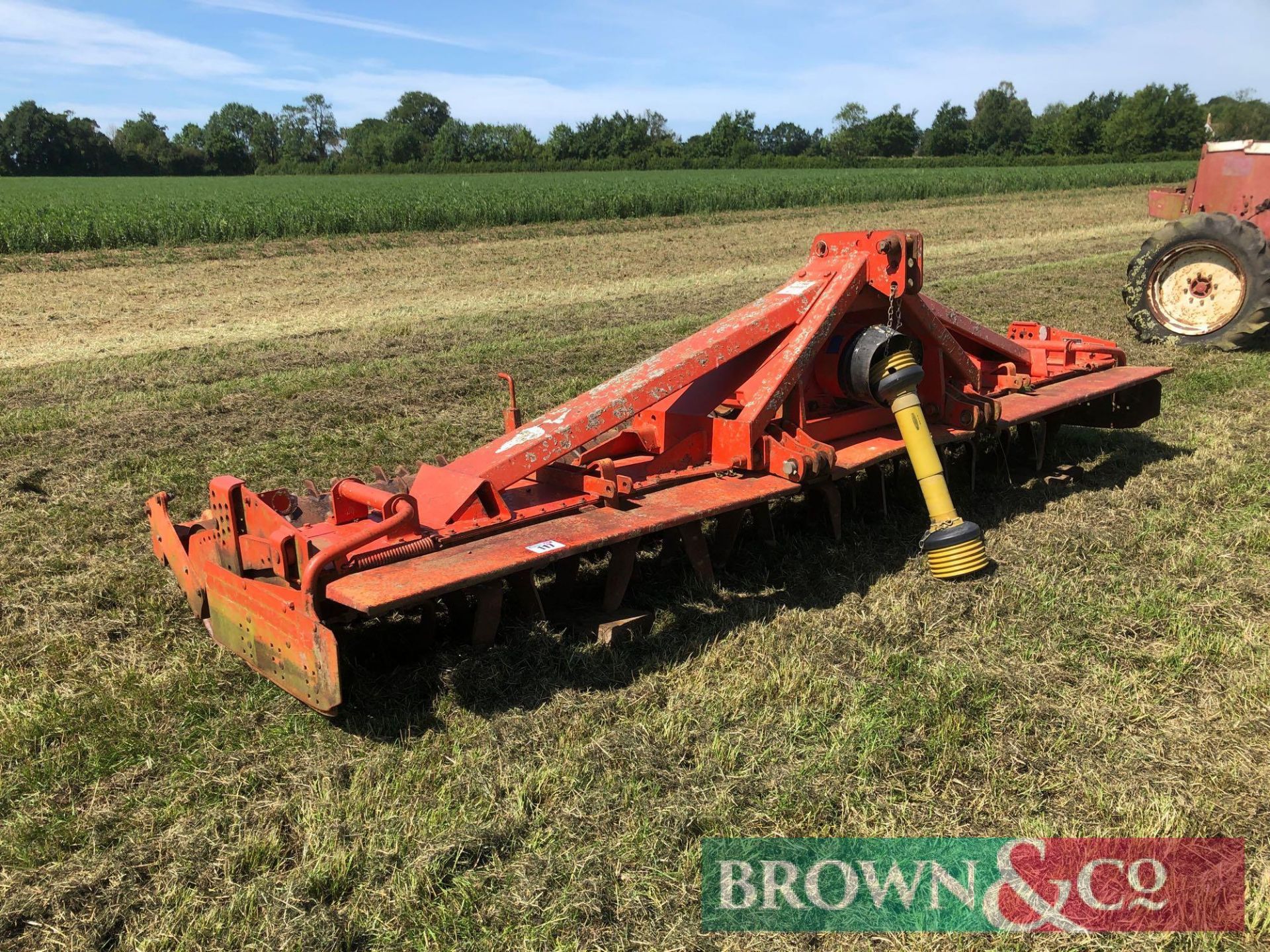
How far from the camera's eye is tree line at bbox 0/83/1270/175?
61.8 meters

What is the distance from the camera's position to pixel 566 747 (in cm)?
303

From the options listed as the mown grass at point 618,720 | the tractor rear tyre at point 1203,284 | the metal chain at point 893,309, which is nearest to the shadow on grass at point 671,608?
the mown grass at point 618,720

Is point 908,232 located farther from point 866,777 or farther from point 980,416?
point 866,777

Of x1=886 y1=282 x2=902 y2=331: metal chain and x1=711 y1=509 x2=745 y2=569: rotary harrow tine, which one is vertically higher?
x1=886 y1=282 x2=902 y2=331: metal chain

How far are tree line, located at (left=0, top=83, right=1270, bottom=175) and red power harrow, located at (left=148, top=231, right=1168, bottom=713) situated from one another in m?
56.1

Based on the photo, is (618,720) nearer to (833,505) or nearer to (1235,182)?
(833,505)

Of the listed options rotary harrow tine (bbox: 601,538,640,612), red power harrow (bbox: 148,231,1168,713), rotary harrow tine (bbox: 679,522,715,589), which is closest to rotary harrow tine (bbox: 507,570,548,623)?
red power harrow (bbox: 148,231,1168,713)

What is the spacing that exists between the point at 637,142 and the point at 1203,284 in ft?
207

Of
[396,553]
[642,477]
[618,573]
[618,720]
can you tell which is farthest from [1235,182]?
[396,553]

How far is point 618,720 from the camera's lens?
126 inches

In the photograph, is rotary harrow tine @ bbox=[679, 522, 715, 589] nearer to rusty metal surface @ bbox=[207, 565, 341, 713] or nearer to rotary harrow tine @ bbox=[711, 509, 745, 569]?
rotary harrow tine @ bbox=[711, 509, 745, 569]

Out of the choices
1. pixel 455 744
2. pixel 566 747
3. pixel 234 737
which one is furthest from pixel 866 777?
pixel 234 737
